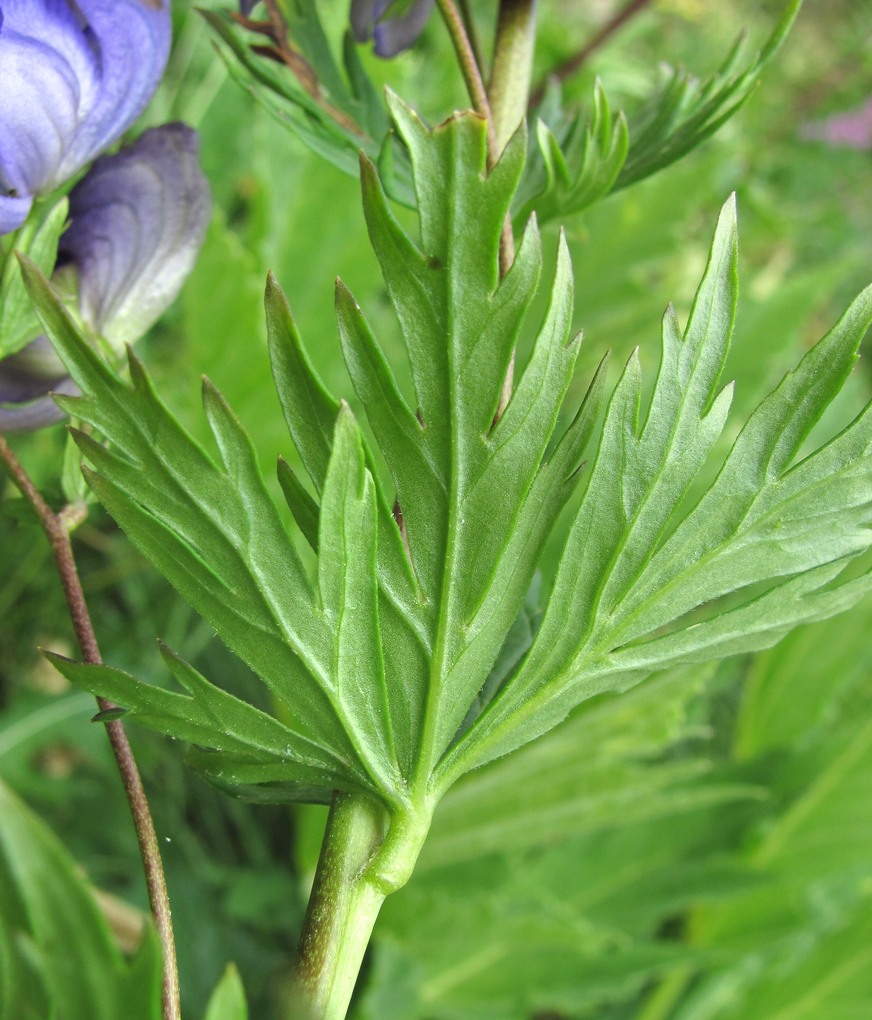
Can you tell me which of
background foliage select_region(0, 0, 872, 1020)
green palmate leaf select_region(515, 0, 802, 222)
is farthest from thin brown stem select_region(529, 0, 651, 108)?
green palmate leaf select_region(515, 0, 802, 222)

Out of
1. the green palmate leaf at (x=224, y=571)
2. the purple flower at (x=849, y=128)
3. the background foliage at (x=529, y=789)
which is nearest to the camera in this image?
the green palmate leaf at (x=224, y=571)

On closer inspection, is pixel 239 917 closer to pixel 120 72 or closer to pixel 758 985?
pixel 758 985

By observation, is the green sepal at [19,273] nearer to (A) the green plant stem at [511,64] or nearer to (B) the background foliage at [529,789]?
(A) the green plant stem at [511,64]

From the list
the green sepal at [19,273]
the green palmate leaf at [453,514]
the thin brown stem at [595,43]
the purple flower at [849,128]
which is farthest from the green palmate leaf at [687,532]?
the purple flower at [849,128]

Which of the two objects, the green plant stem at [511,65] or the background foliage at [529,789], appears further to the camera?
the background foliage at [529,789]

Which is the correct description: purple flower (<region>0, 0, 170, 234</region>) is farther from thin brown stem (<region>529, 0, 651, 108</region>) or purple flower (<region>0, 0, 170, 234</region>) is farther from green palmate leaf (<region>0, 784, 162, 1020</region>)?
thin brown stem (<region>529, 0, 651, 108</region>)

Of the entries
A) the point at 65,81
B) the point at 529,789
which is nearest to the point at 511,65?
the point at 65,81
